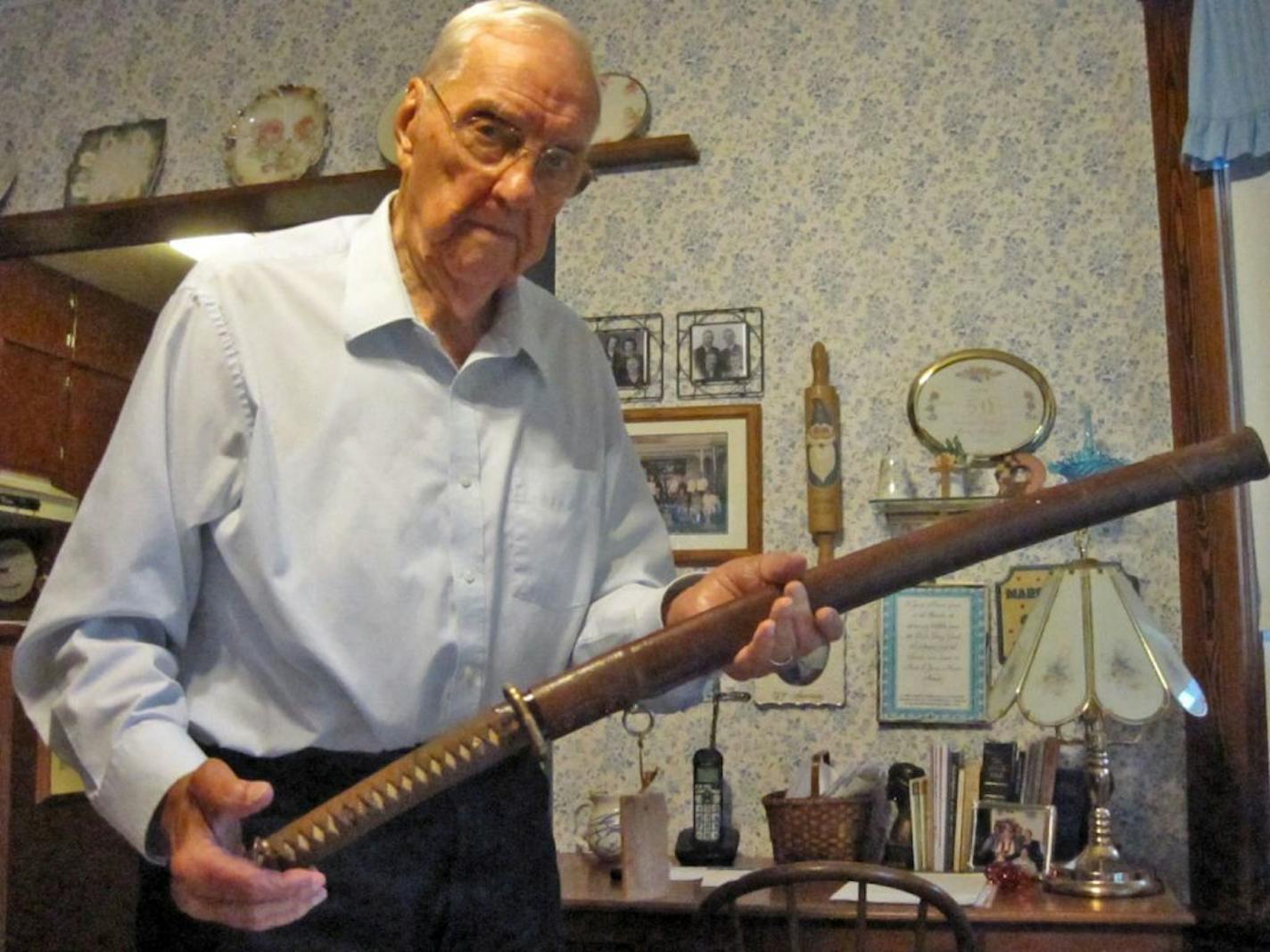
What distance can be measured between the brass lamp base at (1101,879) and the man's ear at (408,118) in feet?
4.88

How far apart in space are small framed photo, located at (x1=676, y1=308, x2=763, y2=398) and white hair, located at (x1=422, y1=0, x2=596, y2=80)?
133 cm

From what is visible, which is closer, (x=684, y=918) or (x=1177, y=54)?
(x=684, y=918)

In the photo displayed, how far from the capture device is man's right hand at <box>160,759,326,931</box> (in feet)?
2.75

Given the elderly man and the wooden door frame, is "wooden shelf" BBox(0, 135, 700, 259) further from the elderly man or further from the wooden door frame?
the elderly man

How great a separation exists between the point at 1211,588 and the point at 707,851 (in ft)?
3.23

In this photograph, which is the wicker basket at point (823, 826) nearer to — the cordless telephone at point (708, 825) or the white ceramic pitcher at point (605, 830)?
the cordless telephone at point (708, 825)

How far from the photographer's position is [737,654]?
40.8 inches

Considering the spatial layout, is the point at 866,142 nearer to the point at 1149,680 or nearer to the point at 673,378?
the point at 673,378

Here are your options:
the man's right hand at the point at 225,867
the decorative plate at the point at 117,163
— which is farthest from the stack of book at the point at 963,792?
the decorative plate at the point at 117,163

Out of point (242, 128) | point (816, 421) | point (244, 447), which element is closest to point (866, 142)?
point (816, 421)

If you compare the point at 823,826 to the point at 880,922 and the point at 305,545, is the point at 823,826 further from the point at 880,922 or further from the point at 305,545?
the point at 305,545

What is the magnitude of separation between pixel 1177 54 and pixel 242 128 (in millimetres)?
1988

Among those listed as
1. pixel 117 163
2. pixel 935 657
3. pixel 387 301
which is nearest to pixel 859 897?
pixel 935 657

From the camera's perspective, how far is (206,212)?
295 centimetres
